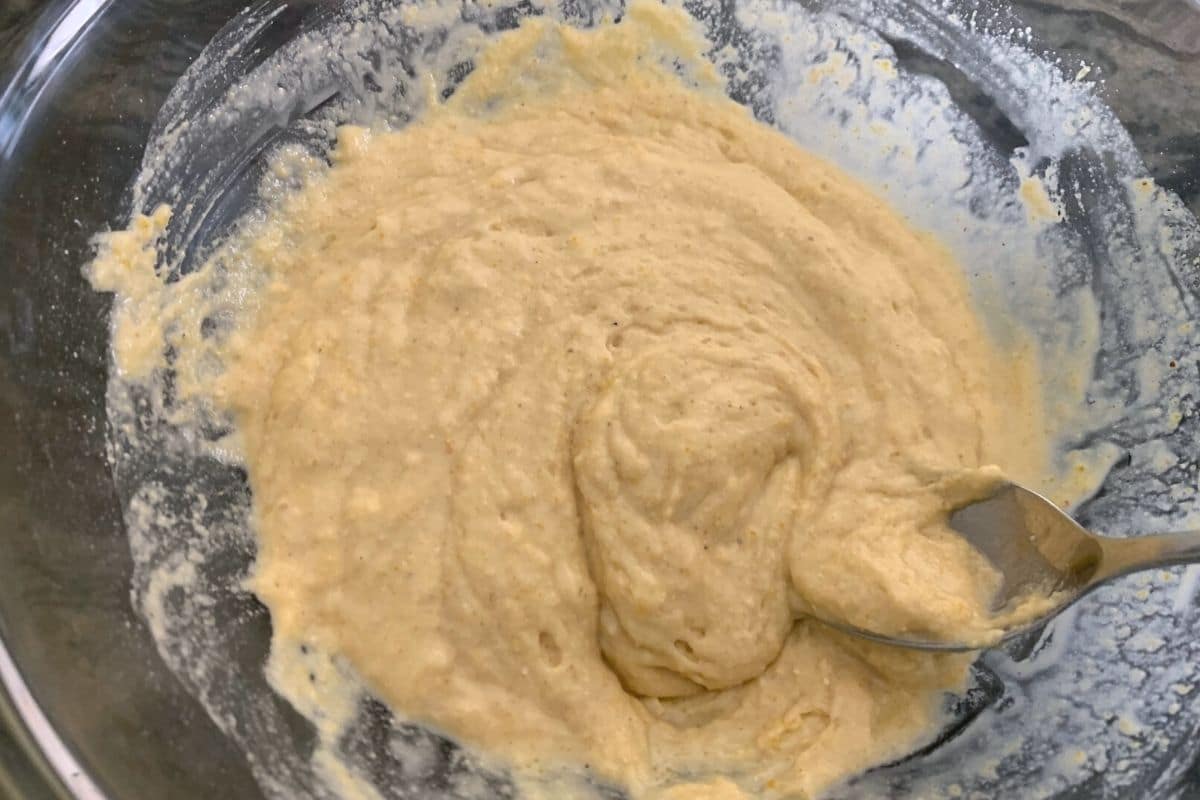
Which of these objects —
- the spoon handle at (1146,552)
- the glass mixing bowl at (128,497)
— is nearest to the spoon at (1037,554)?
the spoon handle at (1146,552)

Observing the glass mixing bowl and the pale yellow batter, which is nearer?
the glass mixing bowl

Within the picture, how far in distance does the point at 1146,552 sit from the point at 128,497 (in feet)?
5.37

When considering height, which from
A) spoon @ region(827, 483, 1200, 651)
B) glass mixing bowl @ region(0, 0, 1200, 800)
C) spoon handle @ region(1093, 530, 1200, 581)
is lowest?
glass mixing bowl @ region(0, 0, 1200, 800)

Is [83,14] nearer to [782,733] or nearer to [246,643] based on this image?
[246,643]

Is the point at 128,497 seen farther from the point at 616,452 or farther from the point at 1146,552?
the point at 1146,552

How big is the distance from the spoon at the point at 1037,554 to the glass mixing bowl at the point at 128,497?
0.52ft

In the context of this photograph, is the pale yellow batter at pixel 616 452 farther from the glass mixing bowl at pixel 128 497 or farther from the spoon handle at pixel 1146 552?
the spoon handle at pixel 1146 552

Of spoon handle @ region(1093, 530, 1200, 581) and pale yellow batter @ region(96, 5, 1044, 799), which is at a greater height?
spoon handle @ region(1093, 530, 1200, 581)

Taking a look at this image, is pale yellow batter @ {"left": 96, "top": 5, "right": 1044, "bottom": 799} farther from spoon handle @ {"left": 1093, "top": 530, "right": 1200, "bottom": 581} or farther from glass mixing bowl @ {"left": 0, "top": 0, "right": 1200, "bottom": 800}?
spoon handle @ {"left": 1093, "top": 530, "right": 1200, "bottom": 581}

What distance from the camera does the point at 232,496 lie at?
61.3 inches

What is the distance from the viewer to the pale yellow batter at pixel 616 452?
1.49m

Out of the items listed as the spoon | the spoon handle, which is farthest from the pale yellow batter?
the spoon handle

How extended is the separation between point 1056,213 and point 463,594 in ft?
4.70

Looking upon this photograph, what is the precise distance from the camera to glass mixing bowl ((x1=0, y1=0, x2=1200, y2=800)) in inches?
52.0
